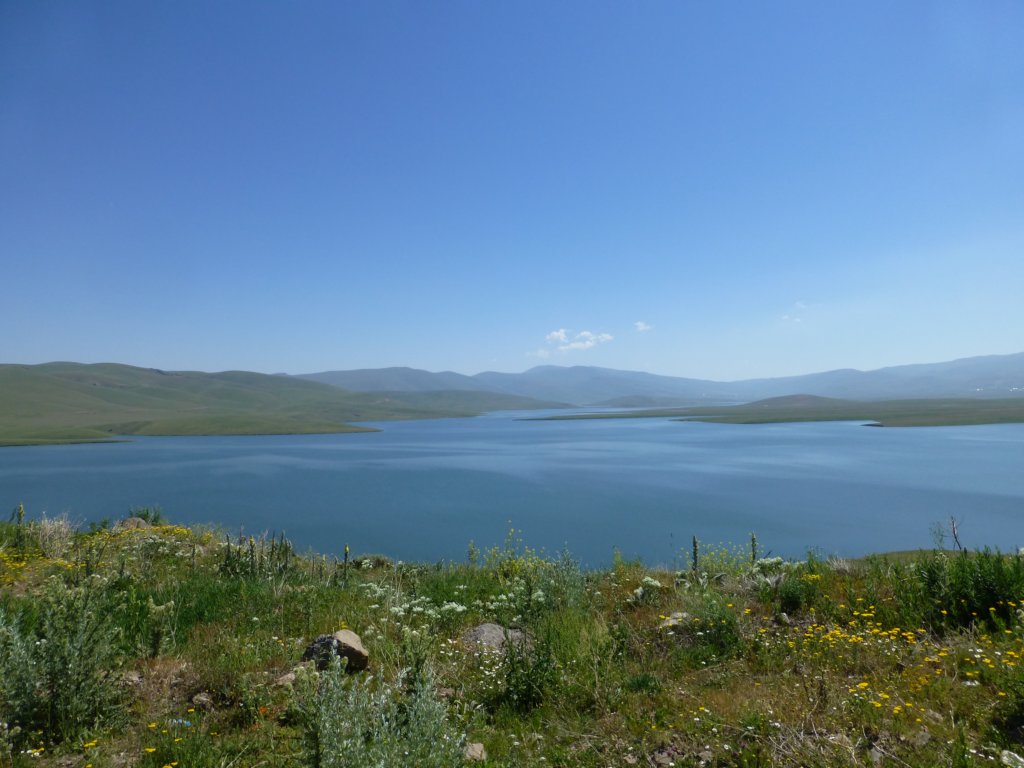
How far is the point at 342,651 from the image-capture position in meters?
5.09

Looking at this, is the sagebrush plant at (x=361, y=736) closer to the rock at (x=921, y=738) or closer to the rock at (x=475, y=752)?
the rock at (x=475, y=752)

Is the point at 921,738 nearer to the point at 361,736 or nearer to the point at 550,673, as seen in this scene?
the point at 550,673

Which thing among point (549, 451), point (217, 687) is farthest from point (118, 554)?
point (549, 451)

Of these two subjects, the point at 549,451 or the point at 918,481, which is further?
the point at 549,451

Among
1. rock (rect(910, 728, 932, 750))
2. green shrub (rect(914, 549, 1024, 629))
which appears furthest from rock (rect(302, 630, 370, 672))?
green shrub (rect(914, 549, 1024, 629))

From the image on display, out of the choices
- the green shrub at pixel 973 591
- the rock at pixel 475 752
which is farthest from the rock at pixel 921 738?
the rock at pixel 475 752

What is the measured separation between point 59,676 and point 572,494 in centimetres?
3667

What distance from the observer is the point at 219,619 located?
6.34m

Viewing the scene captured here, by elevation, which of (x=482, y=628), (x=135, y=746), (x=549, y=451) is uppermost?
(x=135, y=746)

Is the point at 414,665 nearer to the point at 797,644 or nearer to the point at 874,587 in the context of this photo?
the point at 797,644

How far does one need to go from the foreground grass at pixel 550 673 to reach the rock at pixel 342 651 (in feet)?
0.73

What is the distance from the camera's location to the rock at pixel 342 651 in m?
5.06

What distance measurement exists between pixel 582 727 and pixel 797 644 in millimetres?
2704

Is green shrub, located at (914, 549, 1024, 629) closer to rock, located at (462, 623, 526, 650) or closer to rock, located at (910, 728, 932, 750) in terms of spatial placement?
rock, located at (910, 728, 932, 750)
